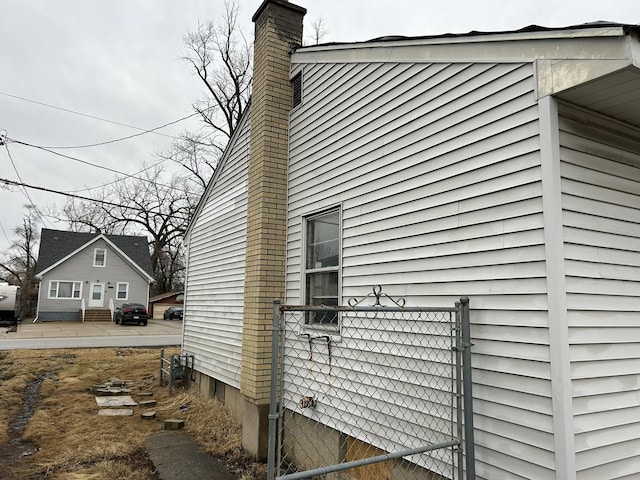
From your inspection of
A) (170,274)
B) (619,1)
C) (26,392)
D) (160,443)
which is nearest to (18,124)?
(26,392)

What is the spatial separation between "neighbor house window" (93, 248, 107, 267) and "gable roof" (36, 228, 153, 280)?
2.59 feet

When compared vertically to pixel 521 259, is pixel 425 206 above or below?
above

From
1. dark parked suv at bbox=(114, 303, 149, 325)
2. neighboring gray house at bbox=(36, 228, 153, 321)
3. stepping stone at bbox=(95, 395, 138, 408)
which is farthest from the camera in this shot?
neighboring gray house at bbox=(36, 228, 153, 321)

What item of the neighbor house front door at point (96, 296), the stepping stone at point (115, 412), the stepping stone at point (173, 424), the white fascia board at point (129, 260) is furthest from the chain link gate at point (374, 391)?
the white fascia board at point (129, 260)

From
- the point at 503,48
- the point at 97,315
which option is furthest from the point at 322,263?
the point at 97,315

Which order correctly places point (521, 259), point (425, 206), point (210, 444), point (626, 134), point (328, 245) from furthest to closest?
1. point (210, 444)
2. point (328, 245)
3. point (425, 206)
4. point (626, 134)
5. point (521, 259)

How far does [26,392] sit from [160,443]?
18.3 ft

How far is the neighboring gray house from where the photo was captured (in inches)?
1191

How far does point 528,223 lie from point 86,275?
34703mm

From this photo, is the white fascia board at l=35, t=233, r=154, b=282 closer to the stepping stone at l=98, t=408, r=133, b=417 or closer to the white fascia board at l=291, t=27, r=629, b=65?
the stepping stone at l=98, t=408, r=133, b=417

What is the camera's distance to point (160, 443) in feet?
21.1

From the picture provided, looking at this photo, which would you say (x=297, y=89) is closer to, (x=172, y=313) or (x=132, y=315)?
(x=132, y=315)

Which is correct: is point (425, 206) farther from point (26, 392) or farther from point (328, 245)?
point (26, 392)

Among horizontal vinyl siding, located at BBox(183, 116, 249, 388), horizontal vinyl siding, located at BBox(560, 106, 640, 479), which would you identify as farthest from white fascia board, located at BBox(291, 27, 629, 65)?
horizontal vinyl siding, located at BBox(183, 116, 249, 388)
